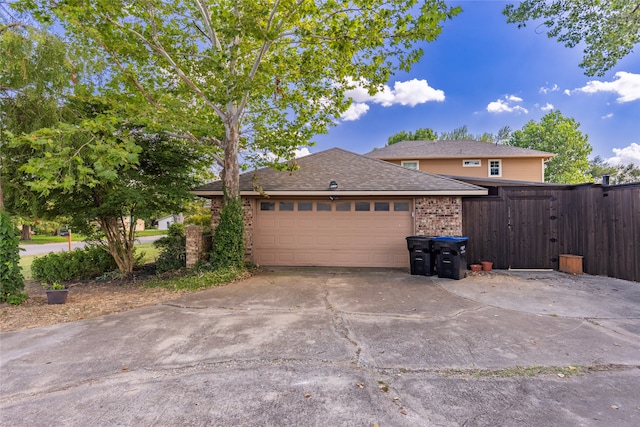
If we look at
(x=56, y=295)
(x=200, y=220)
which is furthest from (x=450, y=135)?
(x=56, y=295)

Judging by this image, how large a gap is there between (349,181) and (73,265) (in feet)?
26.1

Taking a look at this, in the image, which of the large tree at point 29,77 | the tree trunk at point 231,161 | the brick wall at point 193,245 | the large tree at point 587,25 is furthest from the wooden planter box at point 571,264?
the large tree at point 29,77

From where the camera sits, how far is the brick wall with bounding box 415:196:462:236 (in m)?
8.50

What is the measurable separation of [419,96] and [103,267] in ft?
90.8

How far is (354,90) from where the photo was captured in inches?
333

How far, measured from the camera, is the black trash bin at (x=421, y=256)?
7.68m

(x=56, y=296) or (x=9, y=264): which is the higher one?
(x=9, y=264)

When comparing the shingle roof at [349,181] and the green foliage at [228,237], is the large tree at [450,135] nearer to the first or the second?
the shingle roof at [349,181]

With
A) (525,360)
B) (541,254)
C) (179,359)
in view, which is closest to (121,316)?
(179,359)

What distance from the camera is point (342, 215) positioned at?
29.2 ft

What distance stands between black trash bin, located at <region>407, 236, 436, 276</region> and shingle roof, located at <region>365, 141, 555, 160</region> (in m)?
9.81

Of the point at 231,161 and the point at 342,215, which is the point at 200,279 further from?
the point at 342,215

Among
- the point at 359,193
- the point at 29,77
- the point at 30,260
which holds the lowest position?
the point at 30,260

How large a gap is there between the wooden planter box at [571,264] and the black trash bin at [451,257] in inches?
110
